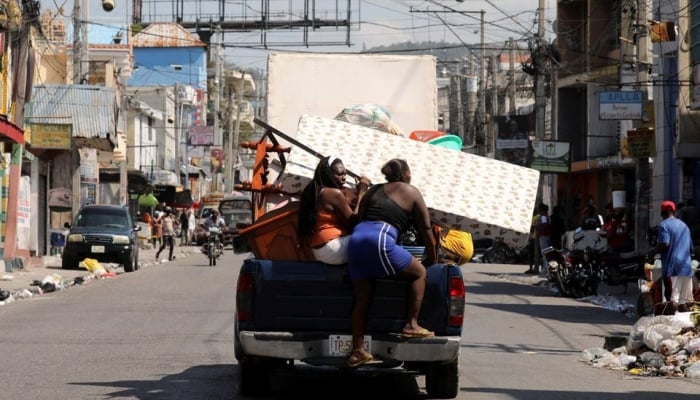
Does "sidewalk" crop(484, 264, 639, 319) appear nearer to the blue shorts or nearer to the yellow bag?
the yellow bag

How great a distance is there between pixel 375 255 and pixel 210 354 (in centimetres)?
477

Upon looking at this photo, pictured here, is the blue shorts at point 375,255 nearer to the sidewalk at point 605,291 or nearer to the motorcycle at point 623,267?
the sidewalk at point 605,291

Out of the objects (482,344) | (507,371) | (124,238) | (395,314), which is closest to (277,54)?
(482,344)

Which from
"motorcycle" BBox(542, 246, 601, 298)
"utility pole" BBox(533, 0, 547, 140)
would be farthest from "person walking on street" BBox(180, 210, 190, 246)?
"motorcycle" BBox(542, 246, 601, 298)

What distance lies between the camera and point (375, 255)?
10.7m

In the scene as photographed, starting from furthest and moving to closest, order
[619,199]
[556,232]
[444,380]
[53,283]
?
1. [619,199]
2. [556,232]
3. [53,283]
4. [444,380]

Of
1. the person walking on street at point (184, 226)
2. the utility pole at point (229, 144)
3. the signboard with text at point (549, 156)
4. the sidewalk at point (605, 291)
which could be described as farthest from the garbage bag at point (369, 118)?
the utility pole at point (229, 144)

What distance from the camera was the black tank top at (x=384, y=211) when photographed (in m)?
10.9

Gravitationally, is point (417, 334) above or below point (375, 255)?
below

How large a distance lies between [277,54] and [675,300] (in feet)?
21.9

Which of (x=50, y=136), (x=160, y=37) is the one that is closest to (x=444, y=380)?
(x=50, y=136)

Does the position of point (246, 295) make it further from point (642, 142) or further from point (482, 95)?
point (482, 95)

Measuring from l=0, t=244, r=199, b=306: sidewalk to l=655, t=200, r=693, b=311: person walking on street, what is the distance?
38.7ft

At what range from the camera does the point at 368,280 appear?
10.7 meters
